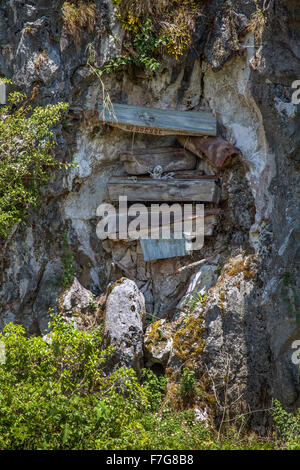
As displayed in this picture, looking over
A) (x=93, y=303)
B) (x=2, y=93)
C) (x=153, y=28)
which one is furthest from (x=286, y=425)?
(x=2, y=93)

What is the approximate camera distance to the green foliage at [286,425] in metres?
5.79

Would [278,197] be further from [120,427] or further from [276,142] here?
[120,427]

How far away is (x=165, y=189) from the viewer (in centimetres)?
832

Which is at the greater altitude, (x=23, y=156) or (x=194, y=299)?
(x=23, y=156)

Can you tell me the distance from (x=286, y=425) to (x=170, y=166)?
4478mm

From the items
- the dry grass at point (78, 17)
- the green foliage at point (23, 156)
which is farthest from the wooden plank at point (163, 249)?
the dry grass at point (78, 17)

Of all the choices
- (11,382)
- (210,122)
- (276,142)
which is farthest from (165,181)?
(11,382)

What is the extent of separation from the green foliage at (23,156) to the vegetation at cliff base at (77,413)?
2.46 m

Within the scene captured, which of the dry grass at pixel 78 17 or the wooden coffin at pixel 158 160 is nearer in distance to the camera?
the dry grass at pixel 78 17

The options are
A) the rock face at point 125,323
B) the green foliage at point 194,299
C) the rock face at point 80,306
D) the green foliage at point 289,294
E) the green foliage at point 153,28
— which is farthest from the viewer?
the green foliage at point 153,28

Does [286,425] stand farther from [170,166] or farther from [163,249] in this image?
[170,166]

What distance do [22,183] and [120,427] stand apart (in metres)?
4.29

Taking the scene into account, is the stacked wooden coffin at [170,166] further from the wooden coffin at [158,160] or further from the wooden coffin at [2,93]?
the wooden coffin at [2,93]

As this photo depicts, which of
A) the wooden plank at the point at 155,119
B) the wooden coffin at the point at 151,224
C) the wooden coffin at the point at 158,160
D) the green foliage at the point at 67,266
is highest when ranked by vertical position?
the wooden plank at the point at 155,119
